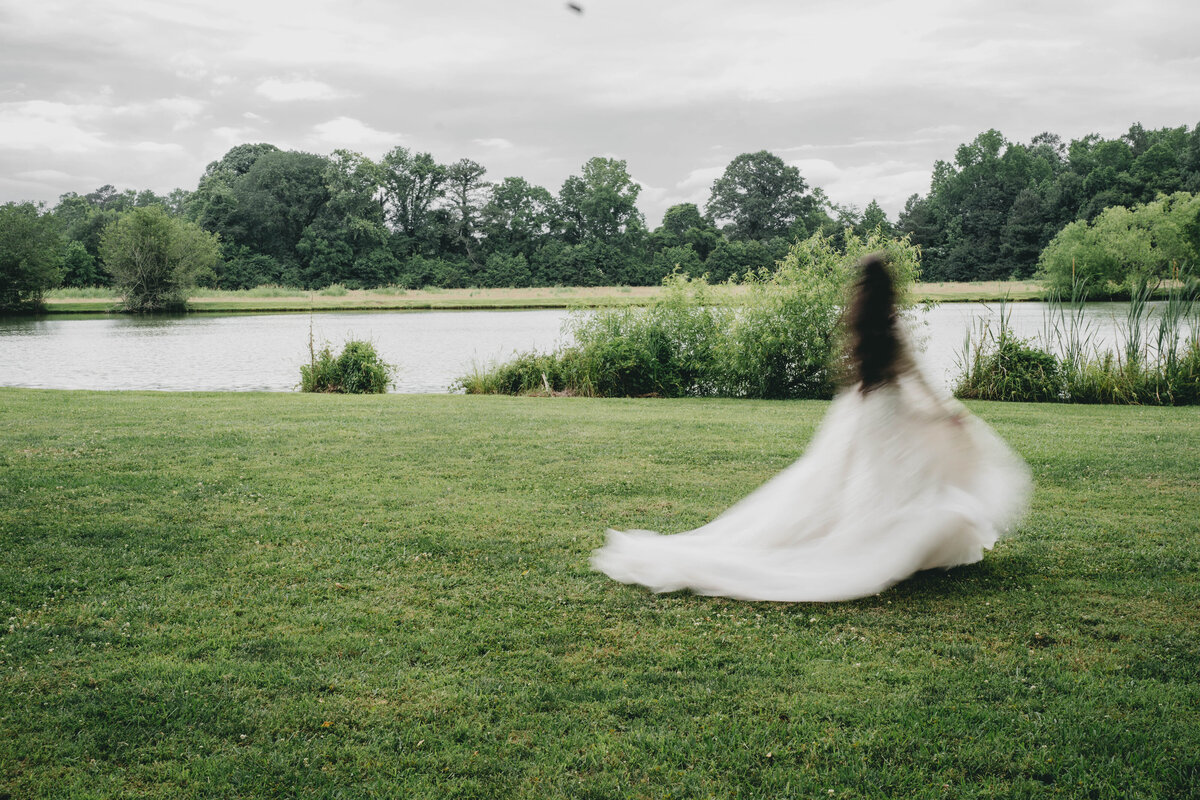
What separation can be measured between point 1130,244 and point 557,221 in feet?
171

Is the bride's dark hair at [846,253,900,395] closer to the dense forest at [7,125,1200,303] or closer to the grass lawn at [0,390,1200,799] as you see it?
the grass lawn at [0,390,1200,799]

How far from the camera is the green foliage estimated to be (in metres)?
54.8

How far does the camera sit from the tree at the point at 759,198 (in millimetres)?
86000

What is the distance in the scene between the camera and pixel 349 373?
69.0ft

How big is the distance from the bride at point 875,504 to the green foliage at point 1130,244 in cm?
5643

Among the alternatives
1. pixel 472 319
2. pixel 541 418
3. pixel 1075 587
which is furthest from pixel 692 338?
pixel 472 319

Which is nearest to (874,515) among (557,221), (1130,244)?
(1130,244)

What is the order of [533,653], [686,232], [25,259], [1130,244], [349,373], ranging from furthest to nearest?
[686,232] → [25,259] → [1130,244] → [349,373] → [533,653]

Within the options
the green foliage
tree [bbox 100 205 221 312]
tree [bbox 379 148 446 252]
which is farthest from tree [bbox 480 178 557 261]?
the green foliage

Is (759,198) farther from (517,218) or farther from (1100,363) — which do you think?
(1100,363)

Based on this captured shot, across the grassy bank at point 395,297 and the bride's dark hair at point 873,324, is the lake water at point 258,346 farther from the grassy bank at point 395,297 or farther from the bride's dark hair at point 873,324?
the bride's dark hair at point 873,324

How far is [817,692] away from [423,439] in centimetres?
856

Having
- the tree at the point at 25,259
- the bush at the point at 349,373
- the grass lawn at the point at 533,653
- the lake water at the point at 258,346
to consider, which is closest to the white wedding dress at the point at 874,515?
the grass lawn at the point at 533,653

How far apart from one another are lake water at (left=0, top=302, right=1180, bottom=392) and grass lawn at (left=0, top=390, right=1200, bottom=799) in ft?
44.2
